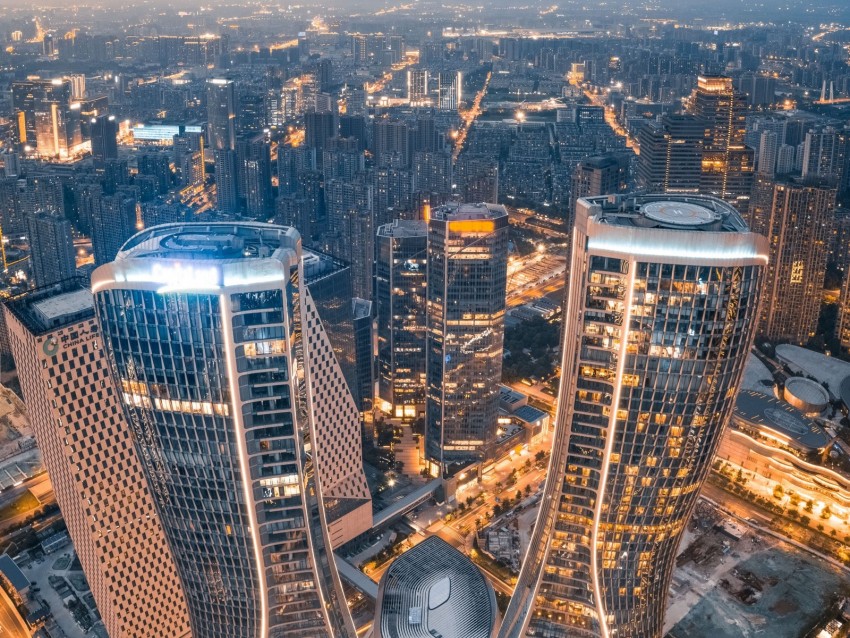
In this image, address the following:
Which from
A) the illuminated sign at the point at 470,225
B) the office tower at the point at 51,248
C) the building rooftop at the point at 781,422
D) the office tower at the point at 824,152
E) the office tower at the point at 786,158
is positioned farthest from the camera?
the office tower at the point at 786,158

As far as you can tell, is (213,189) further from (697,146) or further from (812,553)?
(812,553)

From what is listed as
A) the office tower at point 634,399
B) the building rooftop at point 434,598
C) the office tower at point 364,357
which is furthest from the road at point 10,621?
the office tower at point 634,399

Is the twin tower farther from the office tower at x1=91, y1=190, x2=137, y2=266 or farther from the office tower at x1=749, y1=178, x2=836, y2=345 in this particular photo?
the office tower at x1=91, y1=190, x2=137, y2=266

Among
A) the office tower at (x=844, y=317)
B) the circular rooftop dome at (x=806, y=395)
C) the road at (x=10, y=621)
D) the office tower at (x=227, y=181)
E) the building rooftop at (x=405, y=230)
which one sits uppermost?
the building rooftop at (x=405, y=230)

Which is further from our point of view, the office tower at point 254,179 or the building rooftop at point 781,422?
the office tower at point 254,179

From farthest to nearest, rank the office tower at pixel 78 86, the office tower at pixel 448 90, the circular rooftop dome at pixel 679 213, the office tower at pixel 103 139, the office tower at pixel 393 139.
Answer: the office tower at pixel 448 90, the office tower at pixel 78 86, the office tower at pixel 103 139, the office tower at pixel 393 139, the circular rooftop dome at pixel 679 213

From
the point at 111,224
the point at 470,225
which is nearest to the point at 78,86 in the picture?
the point at 111,224

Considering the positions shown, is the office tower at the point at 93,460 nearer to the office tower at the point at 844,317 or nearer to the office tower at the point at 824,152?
the office tower at the point at 844,317

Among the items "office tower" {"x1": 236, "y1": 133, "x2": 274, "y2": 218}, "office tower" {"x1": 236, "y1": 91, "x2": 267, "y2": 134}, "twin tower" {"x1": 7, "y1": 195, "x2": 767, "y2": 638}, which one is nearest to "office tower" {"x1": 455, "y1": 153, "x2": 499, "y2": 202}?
"office tower" {"x1": 236, "y1": 133, "x2": 274, "y2": 218}
